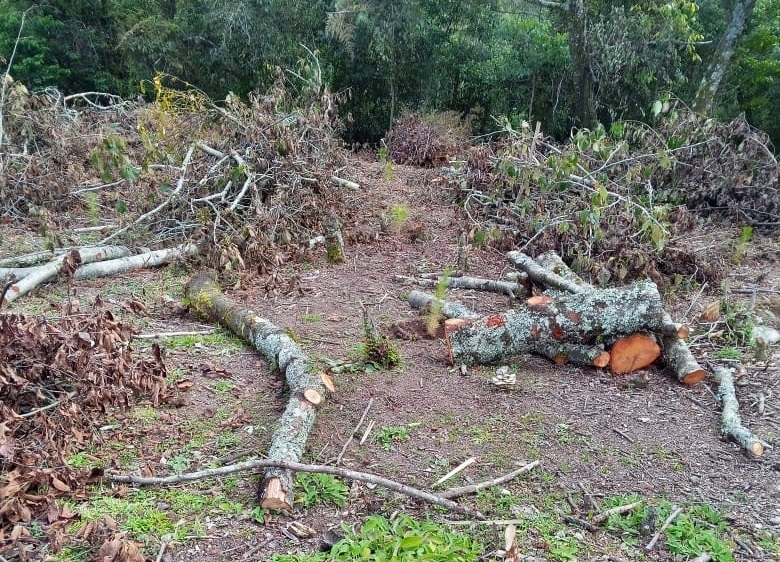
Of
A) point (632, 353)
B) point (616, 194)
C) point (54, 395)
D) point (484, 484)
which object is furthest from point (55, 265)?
point (616, 194)

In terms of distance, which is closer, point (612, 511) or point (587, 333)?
point (612, 511)

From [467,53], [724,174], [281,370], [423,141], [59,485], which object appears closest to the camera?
[59,485]

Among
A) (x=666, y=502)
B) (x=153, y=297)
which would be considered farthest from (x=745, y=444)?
(x=153, y=297)

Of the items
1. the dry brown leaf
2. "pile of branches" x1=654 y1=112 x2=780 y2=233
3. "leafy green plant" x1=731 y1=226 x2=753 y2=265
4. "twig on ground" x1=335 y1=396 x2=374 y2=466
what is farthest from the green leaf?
Answer: "pile of branches" x1=654 y1=112 x2=780 y2=233

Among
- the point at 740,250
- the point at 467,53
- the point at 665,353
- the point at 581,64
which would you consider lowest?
the point at 665,353

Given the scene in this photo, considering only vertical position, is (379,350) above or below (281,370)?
above

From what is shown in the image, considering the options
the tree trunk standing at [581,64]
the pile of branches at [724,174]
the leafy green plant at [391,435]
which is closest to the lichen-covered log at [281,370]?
the leafy green plant at [391,435]

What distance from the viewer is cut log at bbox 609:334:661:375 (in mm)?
3490

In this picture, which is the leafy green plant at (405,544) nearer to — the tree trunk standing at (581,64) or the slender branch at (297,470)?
the slender branch at (297,470)

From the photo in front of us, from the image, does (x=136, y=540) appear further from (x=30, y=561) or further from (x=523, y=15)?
(x=523, y=15)

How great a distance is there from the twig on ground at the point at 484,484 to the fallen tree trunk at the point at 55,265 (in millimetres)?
2832

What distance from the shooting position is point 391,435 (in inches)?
113

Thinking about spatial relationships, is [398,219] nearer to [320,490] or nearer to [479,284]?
[479,284]

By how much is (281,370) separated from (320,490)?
1.06 metres
